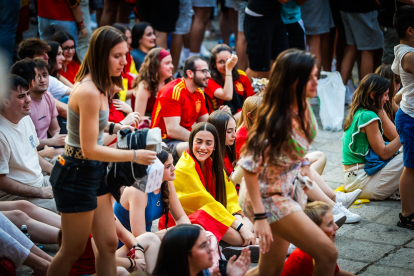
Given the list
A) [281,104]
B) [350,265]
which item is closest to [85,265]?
[281,104]

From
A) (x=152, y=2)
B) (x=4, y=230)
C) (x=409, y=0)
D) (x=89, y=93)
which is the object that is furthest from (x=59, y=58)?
(x=409, y=0)

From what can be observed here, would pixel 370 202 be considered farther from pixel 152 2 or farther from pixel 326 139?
pixel 152 2

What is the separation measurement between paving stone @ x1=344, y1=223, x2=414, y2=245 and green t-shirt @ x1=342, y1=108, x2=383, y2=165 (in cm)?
74

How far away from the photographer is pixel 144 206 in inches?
126

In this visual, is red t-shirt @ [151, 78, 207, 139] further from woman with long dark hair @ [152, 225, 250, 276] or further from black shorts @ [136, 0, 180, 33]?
woman with long dark hair @ [152, 225, 250, 276]

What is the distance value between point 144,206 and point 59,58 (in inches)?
113

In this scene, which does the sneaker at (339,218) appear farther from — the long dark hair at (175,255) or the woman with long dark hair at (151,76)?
the woman with long dark hair at (151,76)

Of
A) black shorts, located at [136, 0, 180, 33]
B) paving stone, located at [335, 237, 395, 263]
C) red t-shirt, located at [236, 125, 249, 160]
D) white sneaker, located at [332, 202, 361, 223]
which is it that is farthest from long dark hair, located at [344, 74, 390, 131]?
black shorts, located at [136, 0, 180, 33]

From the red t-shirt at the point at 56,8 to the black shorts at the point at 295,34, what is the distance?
2.75 m

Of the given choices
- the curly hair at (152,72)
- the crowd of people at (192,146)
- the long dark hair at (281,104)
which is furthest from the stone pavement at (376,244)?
the curly hair at (152,72)

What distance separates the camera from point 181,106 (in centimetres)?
508

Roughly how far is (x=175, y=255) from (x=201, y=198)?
4.44ft

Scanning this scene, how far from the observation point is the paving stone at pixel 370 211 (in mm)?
4321

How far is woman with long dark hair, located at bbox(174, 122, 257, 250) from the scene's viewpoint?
11.9 feet
